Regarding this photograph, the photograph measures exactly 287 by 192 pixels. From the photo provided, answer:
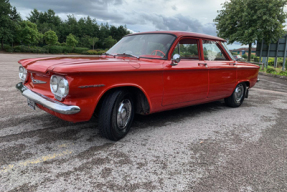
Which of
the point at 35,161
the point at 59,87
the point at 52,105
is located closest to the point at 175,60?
the point at 59,87

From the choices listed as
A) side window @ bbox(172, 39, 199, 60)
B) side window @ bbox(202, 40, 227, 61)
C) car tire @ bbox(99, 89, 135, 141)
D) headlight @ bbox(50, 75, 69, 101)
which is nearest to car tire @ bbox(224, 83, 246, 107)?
side window @ bbox(202, 40, 227, 61)

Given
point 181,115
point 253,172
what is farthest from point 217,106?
point 253,172

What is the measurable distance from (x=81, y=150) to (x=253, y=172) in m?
1.99

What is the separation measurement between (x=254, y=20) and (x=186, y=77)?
2098 centimetres

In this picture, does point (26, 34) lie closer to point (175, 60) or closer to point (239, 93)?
point (239, 93)

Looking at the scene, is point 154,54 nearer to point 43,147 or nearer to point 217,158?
point 217,158

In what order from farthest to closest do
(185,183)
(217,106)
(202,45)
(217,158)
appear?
Answer: 1. (217,106)
2. (202,45)
3. (217,158)
4. (185,183)

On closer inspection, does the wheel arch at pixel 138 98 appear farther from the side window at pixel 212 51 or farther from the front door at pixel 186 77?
the side window at pixel 212 51

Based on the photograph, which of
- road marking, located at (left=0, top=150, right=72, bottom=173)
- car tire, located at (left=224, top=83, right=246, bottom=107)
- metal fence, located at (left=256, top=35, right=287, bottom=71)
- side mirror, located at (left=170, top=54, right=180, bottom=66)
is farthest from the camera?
metal fence, located at (left=256, top=35, right=287, bottom=71)

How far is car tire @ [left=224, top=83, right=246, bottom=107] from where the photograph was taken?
203 inches

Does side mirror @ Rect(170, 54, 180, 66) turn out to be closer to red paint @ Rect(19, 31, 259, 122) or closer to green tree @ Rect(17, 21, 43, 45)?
red paint @ Rect(19, 31, 259, 122)

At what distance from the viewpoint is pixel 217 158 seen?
2684 millimetres

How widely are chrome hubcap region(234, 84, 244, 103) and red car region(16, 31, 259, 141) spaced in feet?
1.21

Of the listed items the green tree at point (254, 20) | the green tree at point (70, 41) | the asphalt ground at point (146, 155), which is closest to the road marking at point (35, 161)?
the asphalt ground at point (146, 155)
